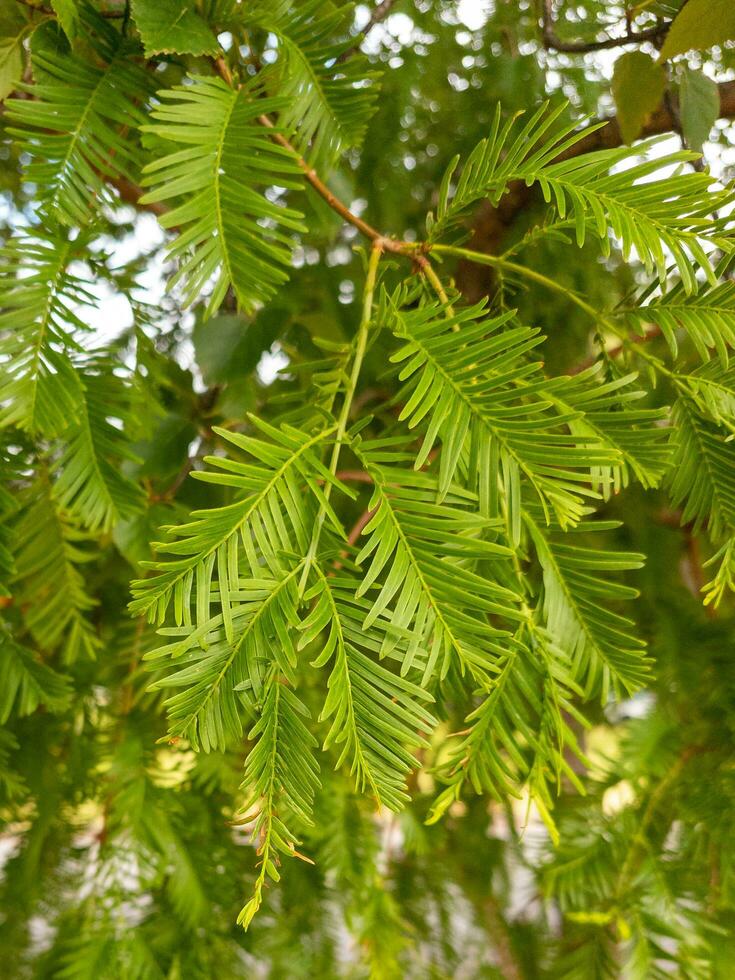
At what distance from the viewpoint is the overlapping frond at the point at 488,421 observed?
0.18 meters

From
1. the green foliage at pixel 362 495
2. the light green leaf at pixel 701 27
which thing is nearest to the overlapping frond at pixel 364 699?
the green foliage at pixel 362 495

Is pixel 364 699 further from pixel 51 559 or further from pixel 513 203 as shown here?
pixel 513 203

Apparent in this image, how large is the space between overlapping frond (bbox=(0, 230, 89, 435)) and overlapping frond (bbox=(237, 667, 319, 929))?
11 cm

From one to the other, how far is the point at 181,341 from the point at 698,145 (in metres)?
0.38

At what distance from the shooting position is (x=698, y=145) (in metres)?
0.29

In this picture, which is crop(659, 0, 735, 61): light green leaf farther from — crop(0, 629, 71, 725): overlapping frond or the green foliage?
crop(0, 629, 71, 725): overlapping frond

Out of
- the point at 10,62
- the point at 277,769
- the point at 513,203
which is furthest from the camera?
the point at 513,203

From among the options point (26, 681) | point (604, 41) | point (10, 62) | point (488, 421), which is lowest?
point (26, 681)

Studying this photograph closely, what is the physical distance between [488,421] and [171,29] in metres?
0.15

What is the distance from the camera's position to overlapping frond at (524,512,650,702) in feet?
0.71

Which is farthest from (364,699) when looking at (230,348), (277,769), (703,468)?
(230,348)

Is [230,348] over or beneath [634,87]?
beneath

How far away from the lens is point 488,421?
18 centimetres

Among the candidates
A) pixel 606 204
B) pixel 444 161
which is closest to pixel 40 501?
pixel 606 204
